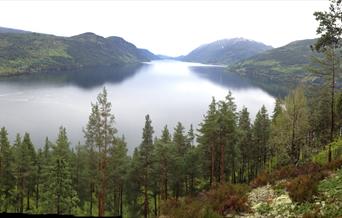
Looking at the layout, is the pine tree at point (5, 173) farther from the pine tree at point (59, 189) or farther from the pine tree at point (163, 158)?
the pine tree at point (163, 158)

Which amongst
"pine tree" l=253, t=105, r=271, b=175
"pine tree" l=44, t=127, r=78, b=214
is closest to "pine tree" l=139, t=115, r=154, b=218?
"pine tree" l=44, t=127, r=78, b=214

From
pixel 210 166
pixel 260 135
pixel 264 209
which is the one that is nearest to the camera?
pixel 264 209

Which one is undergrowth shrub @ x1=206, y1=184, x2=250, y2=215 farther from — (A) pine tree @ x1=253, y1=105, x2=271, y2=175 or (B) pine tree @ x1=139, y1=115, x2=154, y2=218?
(A) pine tree @ x1=253, y1=105, x2=271, y2=175

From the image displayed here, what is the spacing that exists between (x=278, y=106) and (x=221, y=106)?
2807 cm

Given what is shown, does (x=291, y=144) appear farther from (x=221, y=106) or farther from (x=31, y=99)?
(x=31, y=99)

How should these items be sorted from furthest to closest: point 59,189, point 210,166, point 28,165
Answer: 1. point 28,165
2. point 210,166
3. point 59,189

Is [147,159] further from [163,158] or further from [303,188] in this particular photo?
[303,188]

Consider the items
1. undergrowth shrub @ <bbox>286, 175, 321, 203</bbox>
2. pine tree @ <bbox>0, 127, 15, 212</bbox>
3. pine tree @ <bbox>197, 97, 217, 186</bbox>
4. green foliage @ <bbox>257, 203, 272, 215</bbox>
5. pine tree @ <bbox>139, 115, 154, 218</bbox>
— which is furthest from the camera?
pine tree @ <bbox>0, 127, 15, 212</bbox>

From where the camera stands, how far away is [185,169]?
55.7m

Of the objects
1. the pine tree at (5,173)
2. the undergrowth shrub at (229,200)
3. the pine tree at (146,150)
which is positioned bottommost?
the pine tree at (5,173)

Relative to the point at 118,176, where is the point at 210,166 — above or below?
above

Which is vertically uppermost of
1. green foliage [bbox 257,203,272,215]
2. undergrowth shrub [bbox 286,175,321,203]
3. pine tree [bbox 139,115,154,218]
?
undergrowth shrub [bbox 286,175,321,203]

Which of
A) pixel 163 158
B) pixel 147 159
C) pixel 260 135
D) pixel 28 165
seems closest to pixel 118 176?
pixel 147 159

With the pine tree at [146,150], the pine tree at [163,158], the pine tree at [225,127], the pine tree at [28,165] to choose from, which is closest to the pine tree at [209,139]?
the pine tree at [225,127]
